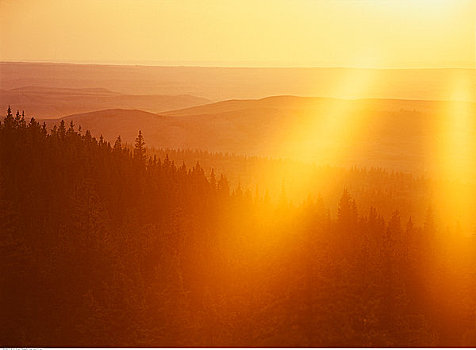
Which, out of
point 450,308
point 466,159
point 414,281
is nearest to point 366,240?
point 414,281

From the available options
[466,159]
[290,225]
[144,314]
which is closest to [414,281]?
[290,225]

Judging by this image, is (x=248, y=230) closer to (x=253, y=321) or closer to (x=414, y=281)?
(x=253, y=321)

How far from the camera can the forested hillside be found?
96.4 feet

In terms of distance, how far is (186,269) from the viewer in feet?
112

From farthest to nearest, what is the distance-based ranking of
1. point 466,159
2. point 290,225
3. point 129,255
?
point 466,159 → point 290,225 → point 129,255

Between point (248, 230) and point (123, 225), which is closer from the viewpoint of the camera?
point (123, 225)

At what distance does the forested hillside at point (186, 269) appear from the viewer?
29391mm

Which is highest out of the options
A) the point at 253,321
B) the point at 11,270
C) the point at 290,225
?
the point at 290,225

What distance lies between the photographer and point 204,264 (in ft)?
114

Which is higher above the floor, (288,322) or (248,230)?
(248,230)

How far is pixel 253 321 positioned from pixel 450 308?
10.7 m

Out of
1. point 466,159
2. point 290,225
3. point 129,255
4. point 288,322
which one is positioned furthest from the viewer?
point 466,159

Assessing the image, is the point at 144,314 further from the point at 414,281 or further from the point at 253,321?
the point at 414,281

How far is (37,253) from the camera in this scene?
103ft
